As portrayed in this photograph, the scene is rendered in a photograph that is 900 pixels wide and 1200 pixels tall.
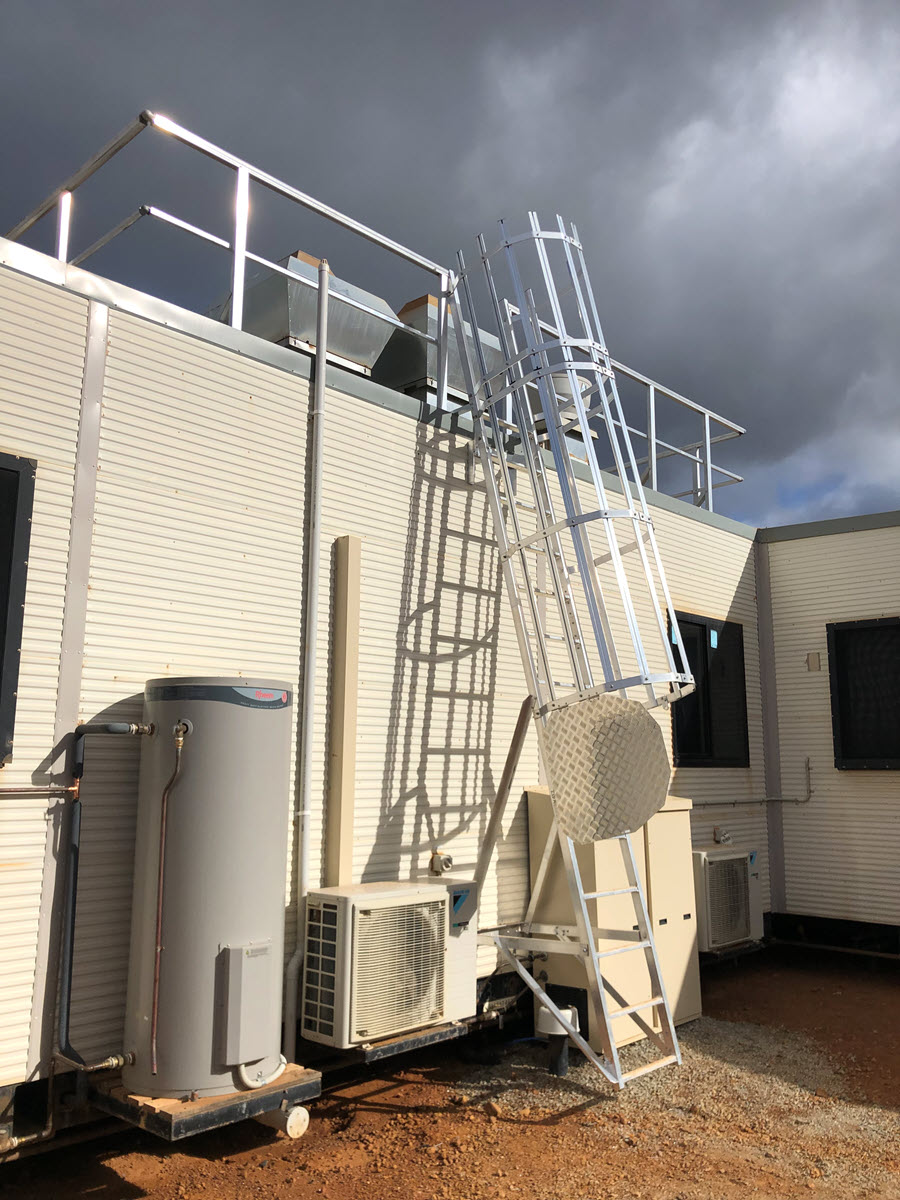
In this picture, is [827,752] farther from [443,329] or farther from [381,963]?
[381,963]

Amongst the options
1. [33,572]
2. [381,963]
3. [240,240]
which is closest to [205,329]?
[240,240]

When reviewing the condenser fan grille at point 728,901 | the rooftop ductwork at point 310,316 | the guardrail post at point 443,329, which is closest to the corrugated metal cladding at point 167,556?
the rooftop ductwork at point 310,316

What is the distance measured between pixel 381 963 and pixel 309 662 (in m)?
1.69

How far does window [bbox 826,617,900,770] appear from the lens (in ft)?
29.9

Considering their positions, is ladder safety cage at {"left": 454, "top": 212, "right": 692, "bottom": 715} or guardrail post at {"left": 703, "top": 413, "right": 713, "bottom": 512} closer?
ladder safety cage at {"left": 454, "top": 212, "right": 692, "bottom": 715}

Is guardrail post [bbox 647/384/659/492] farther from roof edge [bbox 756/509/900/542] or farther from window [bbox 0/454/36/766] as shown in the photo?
window [bbox 0/454/36/766]

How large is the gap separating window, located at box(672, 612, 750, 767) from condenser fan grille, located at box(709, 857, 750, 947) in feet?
3.24

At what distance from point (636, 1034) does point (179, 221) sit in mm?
5998

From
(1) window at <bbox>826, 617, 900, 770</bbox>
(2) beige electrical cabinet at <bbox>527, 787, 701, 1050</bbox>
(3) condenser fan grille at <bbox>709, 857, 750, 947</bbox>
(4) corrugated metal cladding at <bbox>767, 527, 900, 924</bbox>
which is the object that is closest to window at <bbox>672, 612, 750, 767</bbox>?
(4) corrugated metal cladding at <bbox>767, 527, 900, 924</bbox>

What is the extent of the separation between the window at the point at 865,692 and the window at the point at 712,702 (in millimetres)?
887

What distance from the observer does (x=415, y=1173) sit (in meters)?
4.64

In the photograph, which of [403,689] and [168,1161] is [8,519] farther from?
[168,1161]

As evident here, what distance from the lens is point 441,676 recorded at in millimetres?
6492

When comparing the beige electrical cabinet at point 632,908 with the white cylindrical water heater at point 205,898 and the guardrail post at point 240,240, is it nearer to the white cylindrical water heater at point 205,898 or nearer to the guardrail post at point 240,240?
the white cylindrical water heater at point 205,898
